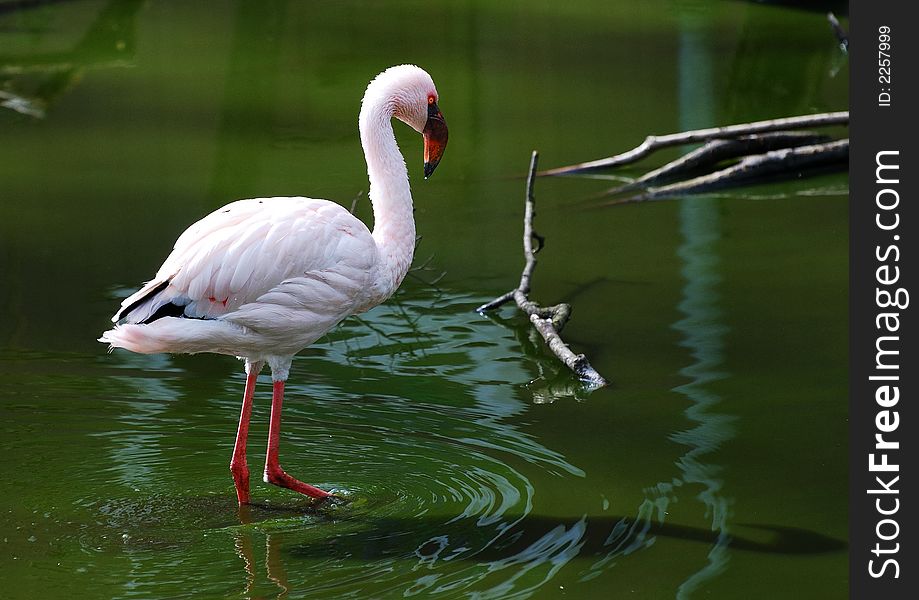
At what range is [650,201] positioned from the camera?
887 centimetres

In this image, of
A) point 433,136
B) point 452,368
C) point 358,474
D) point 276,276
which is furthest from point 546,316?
point 276,276

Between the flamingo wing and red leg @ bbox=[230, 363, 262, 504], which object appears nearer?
the flamingo wing

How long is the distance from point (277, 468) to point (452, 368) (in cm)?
152

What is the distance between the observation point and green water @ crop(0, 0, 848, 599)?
14.9ft

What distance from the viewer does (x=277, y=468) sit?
495cm

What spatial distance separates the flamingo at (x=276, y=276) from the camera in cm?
466

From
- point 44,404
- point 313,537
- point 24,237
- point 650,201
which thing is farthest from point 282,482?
point 650,201

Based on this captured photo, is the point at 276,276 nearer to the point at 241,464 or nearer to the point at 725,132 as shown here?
the point at 241,464

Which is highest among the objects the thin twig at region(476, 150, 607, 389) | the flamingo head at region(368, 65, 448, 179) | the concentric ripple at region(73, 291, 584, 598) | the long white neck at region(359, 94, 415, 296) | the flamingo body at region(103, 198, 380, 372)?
the flamingo head at region(368, 65, 448, 179)

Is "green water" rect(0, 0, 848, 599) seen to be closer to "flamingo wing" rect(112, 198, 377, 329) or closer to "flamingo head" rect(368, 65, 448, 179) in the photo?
"flamingo wing" rect(112, 198, 377, 329)

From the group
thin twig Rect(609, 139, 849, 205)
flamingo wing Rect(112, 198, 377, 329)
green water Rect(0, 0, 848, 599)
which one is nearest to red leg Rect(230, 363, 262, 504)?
green water Rect(0, 0, 848, 599)

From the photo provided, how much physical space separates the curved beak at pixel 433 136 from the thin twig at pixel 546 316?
4.30 ft

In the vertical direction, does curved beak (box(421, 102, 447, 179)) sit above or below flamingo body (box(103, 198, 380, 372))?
above

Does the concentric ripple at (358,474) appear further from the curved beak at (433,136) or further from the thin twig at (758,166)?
the thin twig at (758,166)
